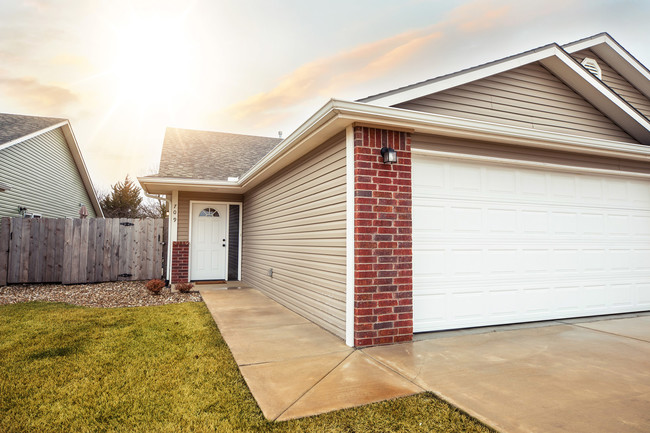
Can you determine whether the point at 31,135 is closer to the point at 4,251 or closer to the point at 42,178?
the point at 42,178

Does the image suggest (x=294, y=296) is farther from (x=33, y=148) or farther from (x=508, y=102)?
(x=33, y=148)

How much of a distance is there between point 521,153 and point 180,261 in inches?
337

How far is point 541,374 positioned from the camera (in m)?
3.23

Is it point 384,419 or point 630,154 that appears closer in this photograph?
point 384,419

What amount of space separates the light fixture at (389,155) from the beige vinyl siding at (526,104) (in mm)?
1018

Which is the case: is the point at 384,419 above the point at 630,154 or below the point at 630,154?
below

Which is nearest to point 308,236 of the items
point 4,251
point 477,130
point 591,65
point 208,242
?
point 477,130

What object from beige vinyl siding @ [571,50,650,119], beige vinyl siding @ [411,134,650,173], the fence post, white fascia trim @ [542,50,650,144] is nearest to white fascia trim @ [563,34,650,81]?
beige vinyl siding @ [571,50,650,119]

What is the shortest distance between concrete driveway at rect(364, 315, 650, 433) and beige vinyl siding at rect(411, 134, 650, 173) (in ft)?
7.96

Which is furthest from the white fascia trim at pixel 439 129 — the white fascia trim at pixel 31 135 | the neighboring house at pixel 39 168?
the white fascia trim at pixel 31 135

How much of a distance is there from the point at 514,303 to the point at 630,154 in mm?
3139

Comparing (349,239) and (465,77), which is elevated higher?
(465,77)

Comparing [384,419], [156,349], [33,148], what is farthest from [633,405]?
[33,148]

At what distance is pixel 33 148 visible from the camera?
1349cm
